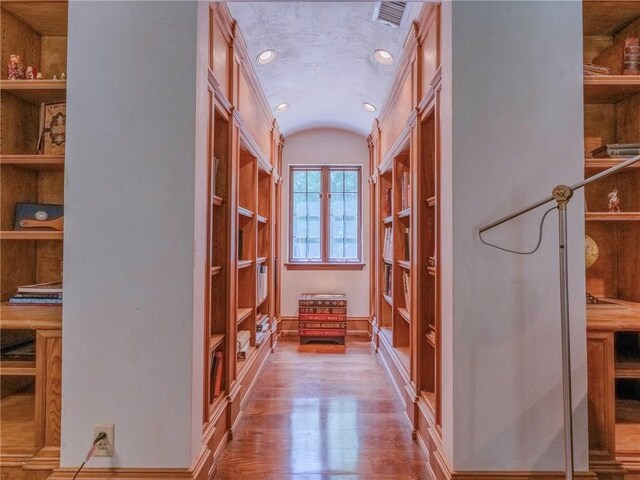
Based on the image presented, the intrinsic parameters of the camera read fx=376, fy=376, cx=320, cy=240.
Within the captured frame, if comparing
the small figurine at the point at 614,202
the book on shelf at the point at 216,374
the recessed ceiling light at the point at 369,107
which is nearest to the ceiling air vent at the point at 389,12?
the recessed ceiling light at the point at 369,107

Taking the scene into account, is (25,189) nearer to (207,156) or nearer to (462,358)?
(207,156)

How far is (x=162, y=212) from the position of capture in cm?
157

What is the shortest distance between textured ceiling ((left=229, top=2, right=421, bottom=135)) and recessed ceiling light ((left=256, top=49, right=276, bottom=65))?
0.04 metres

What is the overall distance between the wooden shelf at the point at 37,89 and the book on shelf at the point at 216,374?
1570 millimetres

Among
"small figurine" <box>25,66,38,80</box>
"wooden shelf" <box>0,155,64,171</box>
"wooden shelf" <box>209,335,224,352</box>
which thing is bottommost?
"wooden shelf" <box>209,335,224,352</box>

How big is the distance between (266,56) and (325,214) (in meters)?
2.47

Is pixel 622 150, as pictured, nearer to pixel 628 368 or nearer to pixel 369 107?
pixel 628 368

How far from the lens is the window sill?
16.5ft

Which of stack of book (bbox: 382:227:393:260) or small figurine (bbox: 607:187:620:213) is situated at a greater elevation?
small figurine (bbox: 607:187:620:213)

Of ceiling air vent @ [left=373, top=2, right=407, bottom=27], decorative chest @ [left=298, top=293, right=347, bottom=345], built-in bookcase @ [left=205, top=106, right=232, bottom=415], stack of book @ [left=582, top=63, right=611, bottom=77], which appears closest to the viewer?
stack of book @ [left=582, top=63, right=611, bottom=77]

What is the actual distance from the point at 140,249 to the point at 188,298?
0.29 metres

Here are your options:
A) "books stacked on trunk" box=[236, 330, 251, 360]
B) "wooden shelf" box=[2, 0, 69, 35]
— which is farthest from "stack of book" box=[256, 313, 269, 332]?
"wooden shelf" box=[2, 0, 69, 35]

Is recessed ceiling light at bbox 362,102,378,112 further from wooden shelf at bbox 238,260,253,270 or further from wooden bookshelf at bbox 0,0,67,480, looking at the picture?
wooden bookshelf at bbox 0,0,67,480

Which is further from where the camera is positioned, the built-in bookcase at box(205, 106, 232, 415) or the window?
the window
